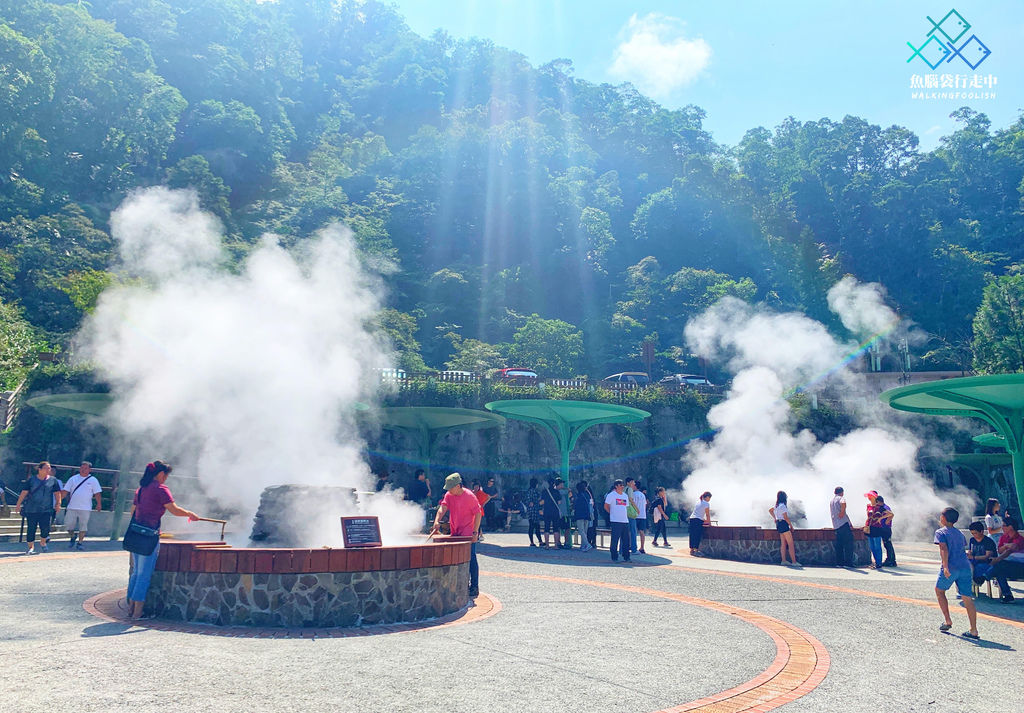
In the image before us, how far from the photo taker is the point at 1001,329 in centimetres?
4022

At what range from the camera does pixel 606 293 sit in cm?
6197

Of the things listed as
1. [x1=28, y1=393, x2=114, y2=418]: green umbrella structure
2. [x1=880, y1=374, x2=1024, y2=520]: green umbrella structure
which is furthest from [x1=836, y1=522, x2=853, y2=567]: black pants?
[x1=28, y1=393, x2=114, y2=418]: green umbrella structure

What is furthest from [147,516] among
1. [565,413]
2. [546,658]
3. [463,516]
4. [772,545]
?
[565,413]

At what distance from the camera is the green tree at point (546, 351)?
123 ft

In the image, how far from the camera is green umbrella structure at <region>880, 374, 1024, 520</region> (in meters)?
11.1

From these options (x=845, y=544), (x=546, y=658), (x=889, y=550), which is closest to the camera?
(x=546, y=658)

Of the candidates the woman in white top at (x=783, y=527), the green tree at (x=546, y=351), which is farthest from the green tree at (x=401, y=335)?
the woman in white top at (x=783, y=527)

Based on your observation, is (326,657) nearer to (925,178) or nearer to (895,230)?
(895,230)

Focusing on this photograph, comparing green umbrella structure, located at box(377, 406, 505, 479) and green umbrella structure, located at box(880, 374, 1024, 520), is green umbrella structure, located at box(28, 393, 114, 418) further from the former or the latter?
green umbrella structure, located at box(880, 374, 1024, 520)

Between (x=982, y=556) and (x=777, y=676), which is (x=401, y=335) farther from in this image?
(x=777, y=676)

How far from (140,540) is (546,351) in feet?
106

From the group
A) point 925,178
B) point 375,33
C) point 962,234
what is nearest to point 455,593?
point 962,234

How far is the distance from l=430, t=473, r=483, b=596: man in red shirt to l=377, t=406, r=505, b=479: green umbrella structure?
9.63 meters

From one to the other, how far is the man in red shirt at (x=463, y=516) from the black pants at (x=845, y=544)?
25.3 feet
